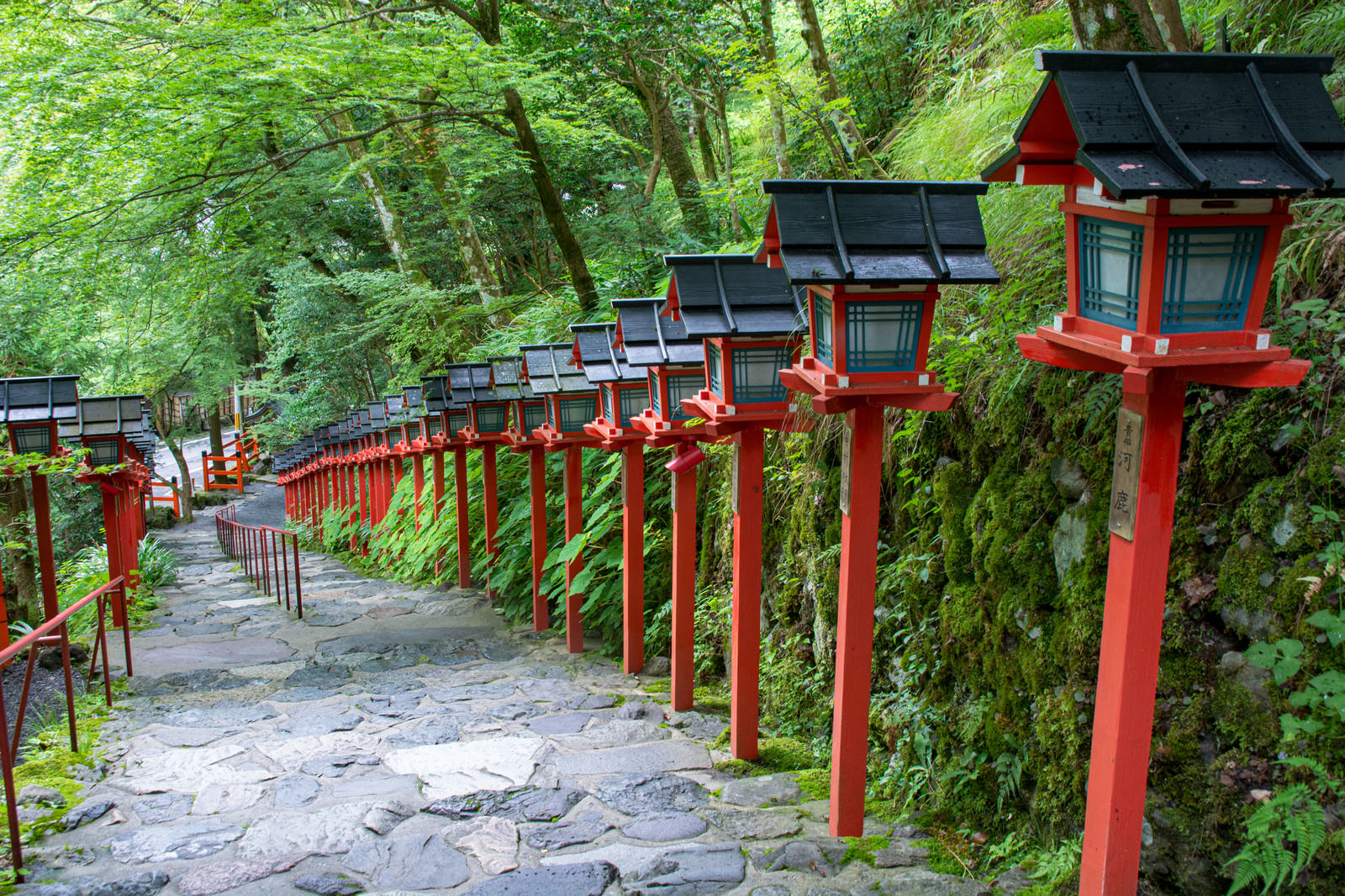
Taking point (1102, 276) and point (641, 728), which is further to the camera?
point (641, 728)

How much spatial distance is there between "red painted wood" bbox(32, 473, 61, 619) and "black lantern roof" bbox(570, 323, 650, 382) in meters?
4.70

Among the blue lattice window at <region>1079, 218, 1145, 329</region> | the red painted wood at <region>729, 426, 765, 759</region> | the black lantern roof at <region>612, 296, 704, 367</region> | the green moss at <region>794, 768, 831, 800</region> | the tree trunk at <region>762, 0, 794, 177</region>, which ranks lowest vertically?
A: the green moss at <region>794, 768, 831, 800</region>

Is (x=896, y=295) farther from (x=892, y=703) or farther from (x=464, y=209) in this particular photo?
(x=464, y=209)

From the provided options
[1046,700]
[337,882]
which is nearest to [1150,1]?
[1046,700]

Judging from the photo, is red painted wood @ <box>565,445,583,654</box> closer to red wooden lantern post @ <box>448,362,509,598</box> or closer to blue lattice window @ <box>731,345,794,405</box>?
red wooden lantern post @ <box>448,362,509,598</box>

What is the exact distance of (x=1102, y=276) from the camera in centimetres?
246

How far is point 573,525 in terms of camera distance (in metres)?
7.87

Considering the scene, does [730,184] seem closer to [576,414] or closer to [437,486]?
[576,414]

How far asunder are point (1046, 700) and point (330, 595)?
10.3 meters

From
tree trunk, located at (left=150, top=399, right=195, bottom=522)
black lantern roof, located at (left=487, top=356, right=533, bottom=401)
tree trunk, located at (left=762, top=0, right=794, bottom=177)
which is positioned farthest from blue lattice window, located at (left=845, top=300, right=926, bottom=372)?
tree trunk, located at (left=150, top=399, right=195, bottom=522)

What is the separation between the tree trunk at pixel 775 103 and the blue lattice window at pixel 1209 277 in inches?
204

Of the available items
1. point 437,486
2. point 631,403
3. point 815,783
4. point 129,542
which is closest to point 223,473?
point 129,542

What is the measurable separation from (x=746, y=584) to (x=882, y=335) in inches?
73.7

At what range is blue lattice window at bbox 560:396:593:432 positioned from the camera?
7.65 meters
